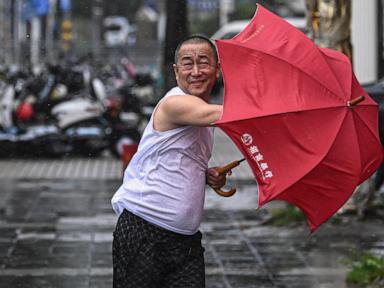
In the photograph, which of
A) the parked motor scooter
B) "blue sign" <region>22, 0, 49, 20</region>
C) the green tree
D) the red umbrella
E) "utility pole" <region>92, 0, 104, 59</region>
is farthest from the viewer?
"utility pole" <region>92, 0, 104, 59</region>

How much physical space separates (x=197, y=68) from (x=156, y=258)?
0.92m

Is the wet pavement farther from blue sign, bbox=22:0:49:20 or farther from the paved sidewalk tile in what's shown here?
blue sign, bbox=22:0:49:20

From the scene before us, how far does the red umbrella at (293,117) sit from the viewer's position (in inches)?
178

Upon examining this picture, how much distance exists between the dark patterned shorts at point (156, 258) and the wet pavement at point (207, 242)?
276cm

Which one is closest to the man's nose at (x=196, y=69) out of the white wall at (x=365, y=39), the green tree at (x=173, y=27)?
the green tree at (x=173, y=27)

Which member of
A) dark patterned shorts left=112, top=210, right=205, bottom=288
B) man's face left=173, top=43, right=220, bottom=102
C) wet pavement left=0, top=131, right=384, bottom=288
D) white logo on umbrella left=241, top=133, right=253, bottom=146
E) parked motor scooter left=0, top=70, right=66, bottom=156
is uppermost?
man's face left=173, top=43, right=220, bottom=102

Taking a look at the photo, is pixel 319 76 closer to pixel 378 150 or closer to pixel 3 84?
pixel 378 150

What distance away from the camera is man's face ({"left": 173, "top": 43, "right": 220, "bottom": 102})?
4.79 metres

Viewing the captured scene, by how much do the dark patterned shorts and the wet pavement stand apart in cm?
276

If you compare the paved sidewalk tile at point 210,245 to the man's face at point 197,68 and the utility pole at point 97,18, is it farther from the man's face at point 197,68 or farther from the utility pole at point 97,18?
the utility pole at point 97,18

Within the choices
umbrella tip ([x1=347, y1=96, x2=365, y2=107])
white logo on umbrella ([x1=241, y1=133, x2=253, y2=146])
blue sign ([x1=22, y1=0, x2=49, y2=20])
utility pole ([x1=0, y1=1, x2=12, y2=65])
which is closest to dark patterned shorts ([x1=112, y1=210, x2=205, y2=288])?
white logo on umbrella ([x1=241, y1=133, x2=253, y2=146])

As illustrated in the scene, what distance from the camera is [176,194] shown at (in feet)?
15.9

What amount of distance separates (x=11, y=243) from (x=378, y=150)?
17.2 feet

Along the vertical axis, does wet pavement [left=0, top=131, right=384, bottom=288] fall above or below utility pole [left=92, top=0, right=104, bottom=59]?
above
